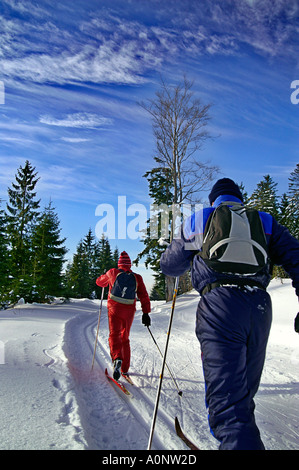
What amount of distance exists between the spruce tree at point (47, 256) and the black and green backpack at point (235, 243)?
17.8 meters

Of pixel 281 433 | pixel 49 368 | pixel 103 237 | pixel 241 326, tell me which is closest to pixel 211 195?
pixel 241 326

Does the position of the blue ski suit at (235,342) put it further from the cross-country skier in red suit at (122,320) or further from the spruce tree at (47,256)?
Result: the spruce tree at (47,256)

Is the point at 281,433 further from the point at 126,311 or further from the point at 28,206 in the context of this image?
the point at 28,206

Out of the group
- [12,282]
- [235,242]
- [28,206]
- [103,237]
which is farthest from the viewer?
[103,237]

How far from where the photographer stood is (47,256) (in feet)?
64.6

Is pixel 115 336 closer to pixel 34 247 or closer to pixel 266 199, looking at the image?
pixel 34 247

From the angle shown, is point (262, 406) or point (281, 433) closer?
point (281, 433)

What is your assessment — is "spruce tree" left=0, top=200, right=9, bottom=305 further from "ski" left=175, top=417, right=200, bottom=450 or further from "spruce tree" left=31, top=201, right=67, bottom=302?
"ski" left=175, top=417, right=200, bottom=450

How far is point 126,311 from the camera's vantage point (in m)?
4.59

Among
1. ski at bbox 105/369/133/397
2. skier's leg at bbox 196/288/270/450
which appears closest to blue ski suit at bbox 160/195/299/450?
skier's leg at bbox 196/288/270/450

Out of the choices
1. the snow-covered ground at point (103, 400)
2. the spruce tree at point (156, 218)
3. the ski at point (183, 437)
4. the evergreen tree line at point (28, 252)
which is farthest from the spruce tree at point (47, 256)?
the ski at point (183, 437)

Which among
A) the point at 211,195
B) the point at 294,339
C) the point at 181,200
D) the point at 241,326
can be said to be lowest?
the point at 294,339

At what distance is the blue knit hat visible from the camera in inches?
99.0
